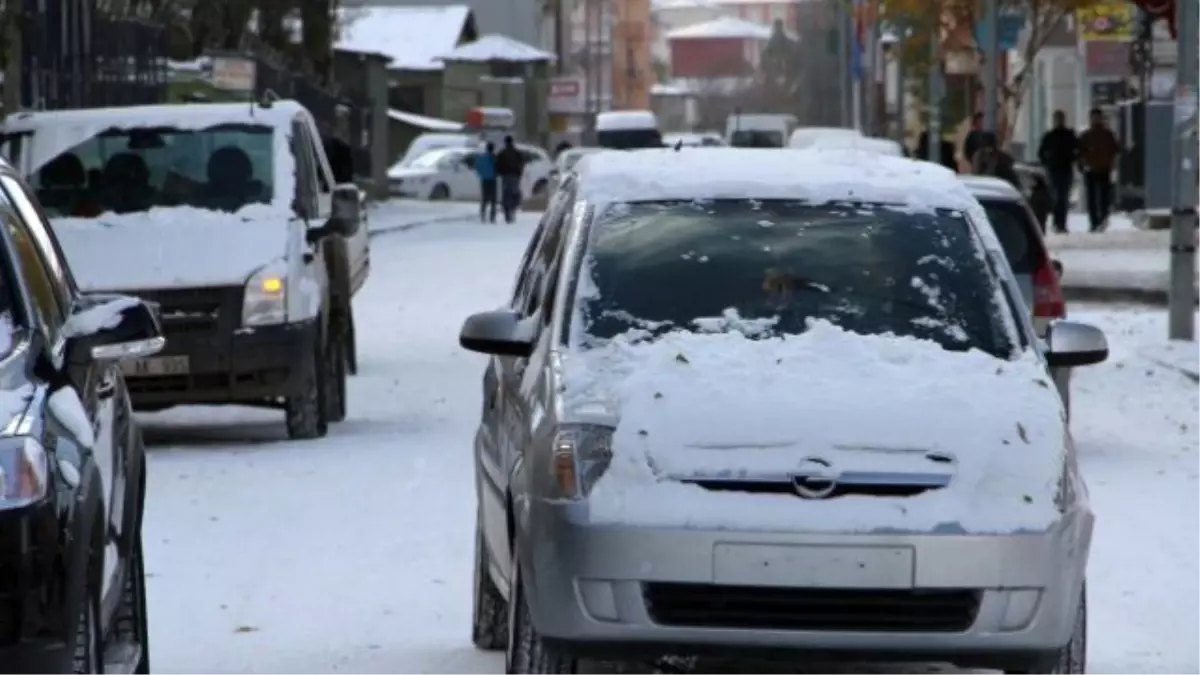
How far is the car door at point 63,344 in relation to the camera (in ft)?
25.5

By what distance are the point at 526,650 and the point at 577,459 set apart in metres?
0.49

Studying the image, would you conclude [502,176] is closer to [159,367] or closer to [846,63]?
[846,63]

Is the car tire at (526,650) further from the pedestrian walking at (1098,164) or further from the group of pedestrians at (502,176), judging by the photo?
the group of pedestrians at (502,176)

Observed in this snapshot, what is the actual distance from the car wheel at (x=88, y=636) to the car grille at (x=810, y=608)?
4.80 feet

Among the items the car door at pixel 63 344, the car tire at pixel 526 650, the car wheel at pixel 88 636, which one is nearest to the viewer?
the car wheel at pixel 88 636

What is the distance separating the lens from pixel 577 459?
8180 millimetres

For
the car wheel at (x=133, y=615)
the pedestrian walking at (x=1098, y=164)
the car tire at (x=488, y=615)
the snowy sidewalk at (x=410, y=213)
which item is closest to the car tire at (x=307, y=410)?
the car tire at (x=488, y=615)

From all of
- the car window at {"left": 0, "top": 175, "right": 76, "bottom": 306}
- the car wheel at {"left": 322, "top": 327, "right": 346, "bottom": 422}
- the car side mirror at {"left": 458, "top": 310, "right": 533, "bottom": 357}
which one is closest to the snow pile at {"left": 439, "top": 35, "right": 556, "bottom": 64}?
the car wheel at {"left": 322, "top": 327, "right": 346, "bottom": 422}

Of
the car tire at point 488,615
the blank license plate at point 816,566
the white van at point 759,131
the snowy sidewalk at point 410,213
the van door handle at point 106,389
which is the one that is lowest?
the snowy sidewalk at point 410,213

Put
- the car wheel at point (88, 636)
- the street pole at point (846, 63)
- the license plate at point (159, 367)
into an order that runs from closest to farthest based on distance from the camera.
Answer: the car wheel at point (88, 636), the license plate at point (159, 367), the street pole at point (846, 63)

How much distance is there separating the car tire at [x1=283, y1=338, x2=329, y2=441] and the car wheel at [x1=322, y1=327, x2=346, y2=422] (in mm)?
348

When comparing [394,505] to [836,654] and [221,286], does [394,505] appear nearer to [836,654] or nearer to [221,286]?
[221,286]

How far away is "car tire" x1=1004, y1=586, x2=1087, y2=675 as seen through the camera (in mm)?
8141

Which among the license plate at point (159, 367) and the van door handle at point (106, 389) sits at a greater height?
the van door handle at point (106, 389)
